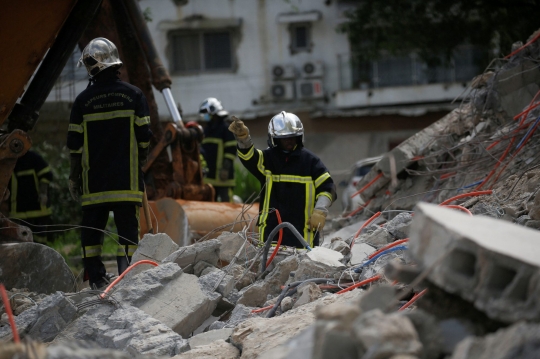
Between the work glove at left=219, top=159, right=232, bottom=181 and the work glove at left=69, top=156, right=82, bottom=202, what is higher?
the work glove at left=69, top=156, right=82, bottom=202

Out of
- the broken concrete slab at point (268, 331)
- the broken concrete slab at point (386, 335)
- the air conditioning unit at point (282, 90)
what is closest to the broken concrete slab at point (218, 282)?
the broken concrete slab at point (268, 331)

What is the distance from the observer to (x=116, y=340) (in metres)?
3.93

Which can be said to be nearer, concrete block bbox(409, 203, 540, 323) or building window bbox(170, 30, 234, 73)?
concrete block bbox(409, 203, 540, 323)

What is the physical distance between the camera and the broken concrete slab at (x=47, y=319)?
13.6ft

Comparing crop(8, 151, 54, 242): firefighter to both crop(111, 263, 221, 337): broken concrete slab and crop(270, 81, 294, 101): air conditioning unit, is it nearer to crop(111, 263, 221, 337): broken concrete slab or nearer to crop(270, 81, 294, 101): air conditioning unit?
crop(111, 263, 221, 337): broken concrete slab

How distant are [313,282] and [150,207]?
343cm

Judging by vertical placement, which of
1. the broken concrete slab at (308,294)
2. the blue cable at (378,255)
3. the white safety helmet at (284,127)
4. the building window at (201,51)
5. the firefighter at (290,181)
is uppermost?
the building window at (201,51)

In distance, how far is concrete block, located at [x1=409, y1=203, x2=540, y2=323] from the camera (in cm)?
243

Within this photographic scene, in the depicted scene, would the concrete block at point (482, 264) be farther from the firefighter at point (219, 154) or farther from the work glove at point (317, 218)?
the firefighter at point (219, 154)

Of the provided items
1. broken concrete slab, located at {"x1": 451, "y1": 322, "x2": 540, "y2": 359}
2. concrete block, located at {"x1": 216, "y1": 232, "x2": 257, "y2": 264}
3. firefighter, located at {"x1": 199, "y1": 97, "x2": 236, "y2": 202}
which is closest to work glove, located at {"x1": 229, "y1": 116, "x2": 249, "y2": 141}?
concrete block, located at {"x1": 216, "y1": 232, "x2": 257, "y2": 264}

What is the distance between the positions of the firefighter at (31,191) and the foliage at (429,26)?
923 cm

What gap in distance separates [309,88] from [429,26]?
4.41m

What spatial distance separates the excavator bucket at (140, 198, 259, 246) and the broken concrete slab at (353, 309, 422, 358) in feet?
15.7

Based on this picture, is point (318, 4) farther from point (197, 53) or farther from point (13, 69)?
point (13, 69)
